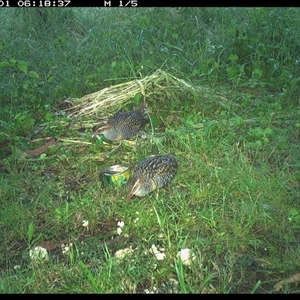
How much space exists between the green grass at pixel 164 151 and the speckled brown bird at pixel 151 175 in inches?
4.1

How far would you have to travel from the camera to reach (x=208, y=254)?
423 cm

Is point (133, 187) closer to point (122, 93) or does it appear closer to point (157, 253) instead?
point (157, 253)

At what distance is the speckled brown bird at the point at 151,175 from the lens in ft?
16.2

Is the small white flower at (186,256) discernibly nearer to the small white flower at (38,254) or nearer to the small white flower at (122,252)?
the small white flower at (122,252)

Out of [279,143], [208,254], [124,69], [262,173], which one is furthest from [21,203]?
[124,69]

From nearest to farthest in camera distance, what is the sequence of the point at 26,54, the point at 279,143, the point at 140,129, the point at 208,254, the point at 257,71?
1. the point at 208,254
2. the point at 279,143
3. the point at 140,129
4. the point at 257,71
5. the point at 26,54

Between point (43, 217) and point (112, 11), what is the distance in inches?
210

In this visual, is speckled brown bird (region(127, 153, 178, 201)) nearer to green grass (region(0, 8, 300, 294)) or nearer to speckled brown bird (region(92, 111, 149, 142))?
green grass (region(0, 8, 300, 294))

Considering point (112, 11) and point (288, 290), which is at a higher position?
point (112, 11)

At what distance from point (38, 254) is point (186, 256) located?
1067 mm

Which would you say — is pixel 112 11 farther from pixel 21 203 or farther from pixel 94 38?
pixel 21 203

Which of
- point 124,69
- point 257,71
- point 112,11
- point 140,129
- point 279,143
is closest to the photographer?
point 279,143

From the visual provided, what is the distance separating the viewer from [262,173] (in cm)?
515
